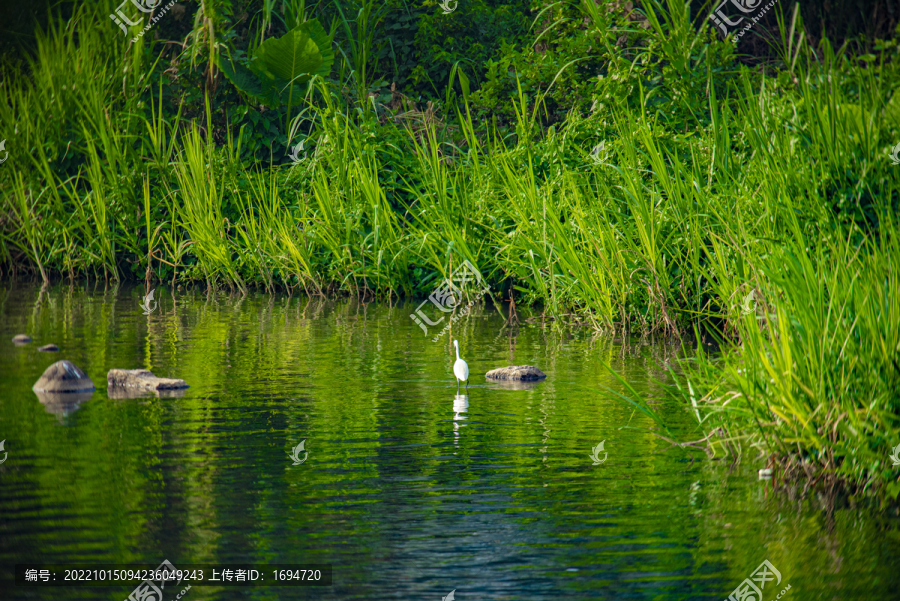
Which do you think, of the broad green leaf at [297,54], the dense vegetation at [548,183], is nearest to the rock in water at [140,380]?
the dense vegetation at [548,183]

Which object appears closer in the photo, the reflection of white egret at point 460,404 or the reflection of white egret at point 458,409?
the reflection of white egret at point 458,409

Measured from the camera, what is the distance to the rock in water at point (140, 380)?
705 centimetres

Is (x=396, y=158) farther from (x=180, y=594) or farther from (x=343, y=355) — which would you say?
(x=180, y=594)

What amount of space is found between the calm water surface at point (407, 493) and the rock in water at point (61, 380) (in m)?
0.11

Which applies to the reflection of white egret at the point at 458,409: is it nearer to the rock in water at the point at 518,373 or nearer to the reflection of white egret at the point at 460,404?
the reflection of white egret at the point at 460,404

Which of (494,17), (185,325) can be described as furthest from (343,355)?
(494,17)

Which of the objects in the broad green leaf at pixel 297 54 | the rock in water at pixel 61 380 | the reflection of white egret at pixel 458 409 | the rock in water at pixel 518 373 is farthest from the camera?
the broad green leaf at pixel 297 54

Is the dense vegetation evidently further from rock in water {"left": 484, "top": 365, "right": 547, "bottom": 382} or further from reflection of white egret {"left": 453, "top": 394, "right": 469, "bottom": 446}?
reflection of white egret {"left": 453, "top": 394, "right": 469, "bottom": 446}

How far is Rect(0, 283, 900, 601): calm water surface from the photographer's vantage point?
392 cm

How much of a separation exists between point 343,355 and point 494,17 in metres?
11.1

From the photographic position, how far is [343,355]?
334 inches

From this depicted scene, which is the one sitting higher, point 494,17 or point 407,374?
point 494,17

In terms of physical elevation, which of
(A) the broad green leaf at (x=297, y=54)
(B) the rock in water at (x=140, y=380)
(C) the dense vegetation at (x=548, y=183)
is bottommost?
(B) the rock in water at (x=140, y=380)

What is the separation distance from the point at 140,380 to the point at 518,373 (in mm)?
2508
